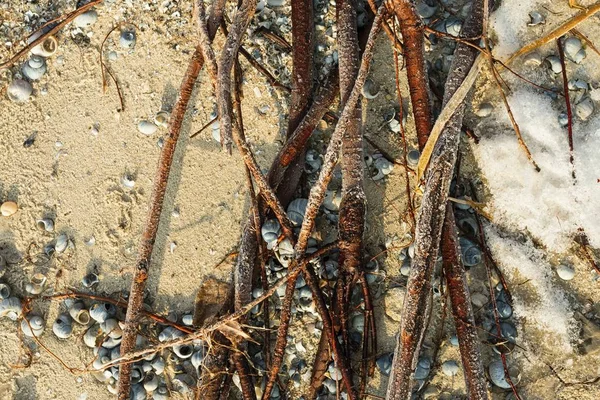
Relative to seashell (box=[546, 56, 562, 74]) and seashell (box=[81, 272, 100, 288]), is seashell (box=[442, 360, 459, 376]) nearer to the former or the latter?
seashell (box=[546, 56, 562, 74])

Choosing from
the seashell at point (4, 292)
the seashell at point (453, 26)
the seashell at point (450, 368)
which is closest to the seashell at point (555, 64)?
the seashell at point (453, 26)

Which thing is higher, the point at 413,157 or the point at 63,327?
the point at 413,157

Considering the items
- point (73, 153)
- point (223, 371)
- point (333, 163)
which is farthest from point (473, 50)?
point (73, 153)

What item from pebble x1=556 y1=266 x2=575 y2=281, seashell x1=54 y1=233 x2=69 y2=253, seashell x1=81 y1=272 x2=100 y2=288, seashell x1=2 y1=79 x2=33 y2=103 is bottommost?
seashell x1=81 y1=272 x2=100 y2=288

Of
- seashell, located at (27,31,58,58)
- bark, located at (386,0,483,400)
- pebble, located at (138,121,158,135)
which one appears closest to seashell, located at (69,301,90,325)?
pebble, located at (138,121,158,135)

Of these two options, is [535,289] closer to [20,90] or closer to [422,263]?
[422,263]

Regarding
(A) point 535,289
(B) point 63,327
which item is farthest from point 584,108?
(B) point 63,327
